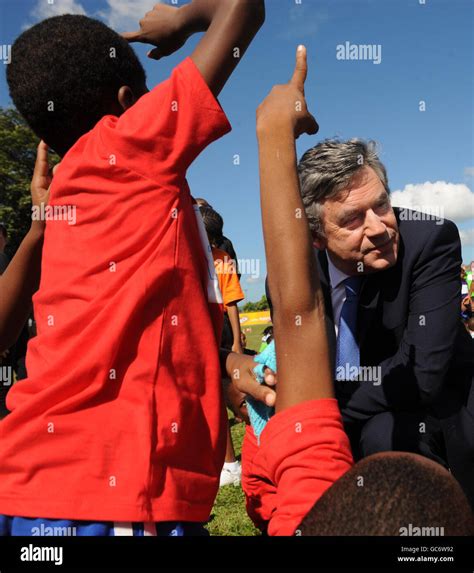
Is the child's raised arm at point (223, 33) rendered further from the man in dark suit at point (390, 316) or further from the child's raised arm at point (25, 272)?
the man in dark suit at point (390, 316)

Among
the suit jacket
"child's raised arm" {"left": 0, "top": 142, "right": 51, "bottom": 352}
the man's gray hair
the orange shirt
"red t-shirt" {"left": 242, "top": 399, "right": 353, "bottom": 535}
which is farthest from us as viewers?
the orange shirt

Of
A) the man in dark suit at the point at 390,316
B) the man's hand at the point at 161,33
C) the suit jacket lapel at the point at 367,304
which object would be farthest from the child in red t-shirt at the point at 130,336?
the suit jacket lapel at the point at 367,304

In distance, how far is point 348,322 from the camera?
9.23 ft

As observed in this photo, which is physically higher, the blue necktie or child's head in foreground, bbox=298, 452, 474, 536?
the blue necktie

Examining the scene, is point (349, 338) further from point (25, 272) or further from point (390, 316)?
point (25, 272)

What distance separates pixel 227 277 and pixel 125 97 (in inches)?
148

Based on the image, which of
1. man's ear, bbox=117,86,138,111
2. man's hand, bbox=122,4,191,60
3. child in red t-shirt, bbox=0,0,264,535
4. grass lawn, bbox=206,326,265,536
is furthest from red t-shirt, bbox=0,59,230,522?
grass lawn, bbox=206,326,265,536

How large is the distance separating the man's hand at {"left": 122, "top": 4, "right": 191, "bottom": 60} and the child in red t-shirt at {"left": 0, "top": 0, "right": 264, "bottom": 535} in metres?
0.11

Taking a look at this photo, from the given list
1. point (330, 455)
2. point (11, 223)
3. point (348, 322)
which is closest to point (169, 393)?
point (330, 455)

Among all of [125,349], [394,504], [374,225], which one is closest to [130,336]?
[125,349]

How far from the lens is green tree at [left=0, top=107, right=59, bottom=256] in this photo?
27906 millimetres

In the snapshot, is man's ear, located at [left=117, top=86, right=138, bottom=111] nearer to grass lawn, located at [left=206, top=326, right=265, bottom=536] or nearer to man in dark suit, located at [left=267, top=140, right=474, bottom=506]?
man in dark suit, located at [left=267, top=140, right=474, bottom=506]

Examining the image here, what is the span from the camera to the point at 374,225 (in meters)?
2.68
